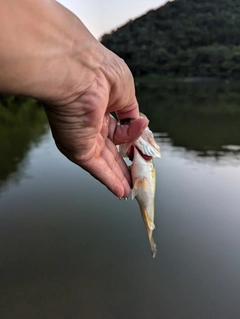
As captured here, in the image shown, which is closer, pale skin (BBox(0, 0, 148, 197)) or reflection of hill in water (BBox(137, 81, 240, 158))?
A: pale skin (BBox(0, 0, 148, 197))

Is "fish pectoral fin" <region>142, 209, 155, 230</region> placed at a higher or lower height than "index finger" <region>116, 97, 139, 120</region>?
lower

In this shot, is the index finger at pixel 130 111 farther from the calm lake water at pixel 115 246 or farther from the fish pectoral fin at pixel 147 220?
the calm lake water at pixel 115 246

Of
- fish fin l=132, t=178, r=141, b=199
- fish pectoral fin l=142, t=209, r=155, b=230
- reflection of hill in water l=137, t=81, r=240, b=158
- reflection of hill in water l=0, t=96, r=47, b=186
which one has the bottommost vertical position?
reflection of hill in water l=137, t=81, r=240, b=158

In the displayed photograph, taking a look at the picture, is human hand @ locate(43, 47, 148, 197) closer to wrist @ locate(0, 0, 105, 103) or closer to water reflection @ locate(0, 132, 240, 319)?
wrist @ locate(0, 0, 105, 103)

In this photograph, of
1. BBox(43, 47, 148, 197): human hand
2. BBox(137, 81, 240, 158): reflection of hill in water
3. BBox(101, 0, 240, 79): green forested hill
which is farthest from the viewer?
BBox(101, 0, 240, 79): green forested hill

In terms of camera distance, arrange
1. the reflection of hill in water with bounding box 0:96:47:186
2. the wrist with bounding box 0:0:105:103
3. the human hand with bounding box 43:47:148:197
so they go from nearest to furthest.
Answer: the wrist with bounding box 0:0:105:103, the human hand with bounding box 43:47:148:197, the reflection of hill in water with bounding box 0:96:47:186

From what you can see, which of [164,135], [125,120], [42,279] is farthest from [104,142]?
[164,135]

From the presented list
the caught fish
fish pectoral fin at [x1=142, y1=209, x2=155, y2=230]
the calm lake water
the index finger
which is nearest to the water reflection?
the calm lake water
